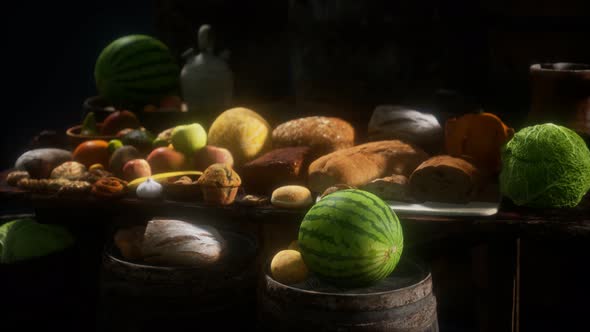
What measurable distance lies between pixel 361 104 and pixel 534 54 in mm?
871

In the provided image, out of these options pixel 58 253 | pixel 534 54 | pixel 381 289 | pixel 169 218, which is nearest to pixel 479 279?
pixel 381 289

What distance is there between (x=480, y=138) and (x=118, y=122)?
1747mm

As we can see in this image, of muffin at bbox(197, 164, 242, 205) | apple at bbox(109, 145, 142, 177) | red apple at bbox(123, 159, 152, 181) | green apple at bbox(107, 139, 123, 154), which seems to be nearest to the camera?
muffin at bbox(197, 164, 242, 205)

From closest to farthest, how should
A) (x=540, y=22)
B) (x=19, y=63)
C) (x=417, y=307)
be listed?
(x=417, y=307) → (x=540, y=22) → (x=19, y=63)

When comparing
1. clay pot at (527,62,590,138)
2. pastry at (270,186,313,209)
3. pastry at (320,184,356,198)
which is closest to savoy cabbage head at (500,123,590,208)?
clay pot at (527,62,590,138)

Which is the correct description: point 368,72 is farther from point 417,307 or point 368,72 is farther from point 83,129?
point 83,129

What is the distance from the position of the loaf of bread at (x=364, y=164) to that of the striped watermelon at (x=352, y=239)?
348 millimetres

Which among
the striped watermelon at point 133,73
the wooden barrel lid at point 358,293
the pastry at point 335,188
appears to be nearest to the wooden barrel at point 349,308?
the wooden barrel lid at point 358,293

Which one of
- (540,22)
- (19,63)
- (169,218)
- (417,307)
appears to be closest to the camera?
(417,307)

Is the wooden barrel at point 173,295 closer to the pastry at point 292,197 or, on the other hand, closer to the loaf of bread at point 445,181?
the pastry at point 292,197

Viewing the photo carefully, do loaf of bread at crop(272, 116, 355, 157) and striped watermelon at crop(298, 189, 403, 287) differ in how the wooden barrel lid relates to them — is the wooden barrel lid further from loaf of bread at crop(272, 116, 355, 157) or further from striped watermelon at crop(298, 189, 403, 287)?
loaf of bread at crop(272, 116, 355, 157)

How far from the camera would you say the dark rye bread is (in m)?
2.99

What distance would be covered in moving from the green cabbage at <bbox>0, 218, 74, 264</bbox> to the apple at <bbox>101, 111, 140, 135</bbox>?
1.99ft

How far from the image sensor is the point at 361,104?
11.0 ft
